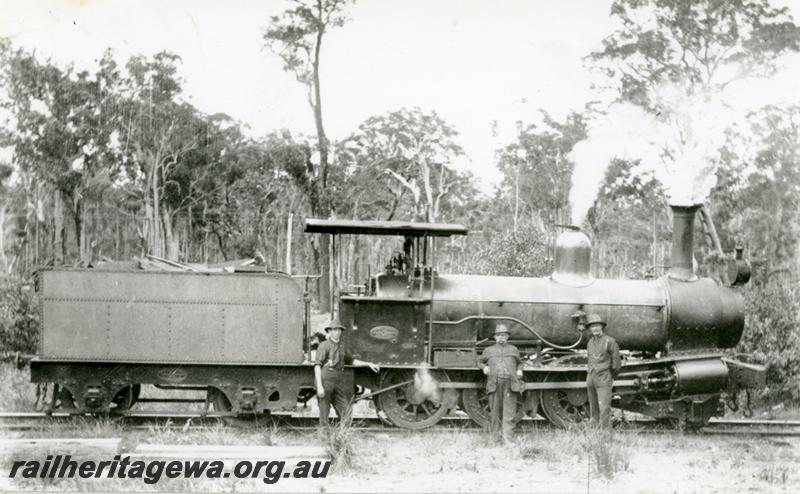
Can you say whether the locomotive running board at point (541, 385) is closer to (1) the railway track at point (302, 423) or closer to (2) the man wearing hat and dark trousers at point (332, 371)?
(1) the railway track at point (302, 423)

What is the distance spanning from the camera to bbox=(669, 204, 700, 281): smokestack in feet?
32.2

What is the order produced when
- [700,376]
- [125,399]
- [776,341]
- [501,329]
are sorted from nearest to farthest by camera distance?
1. [501,329]
2. [125,399]
3. [700,376]
4. [776,341]

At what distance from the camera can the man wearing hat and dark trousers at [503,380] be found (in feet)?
29.5

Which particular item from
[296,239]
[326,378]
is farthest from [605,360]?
[296,239]

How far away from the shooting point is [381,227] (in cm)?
898

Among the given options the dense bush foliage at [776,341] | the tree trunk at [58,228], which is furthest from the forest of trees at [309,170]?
the dense bush foliage at [776,341]

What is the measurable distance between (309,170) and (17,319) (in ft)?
54.4

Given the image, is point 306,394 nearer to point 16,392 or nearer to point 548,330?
point 548,330

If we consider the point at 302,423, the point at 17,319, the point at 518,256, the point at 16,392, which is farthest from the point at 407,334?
the point at 518,256

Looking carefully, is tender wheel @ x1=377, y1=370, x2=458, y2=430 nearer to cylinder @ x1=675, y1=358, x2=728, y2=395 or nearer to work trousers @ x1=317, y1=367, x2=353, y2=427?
work trousers @ x1=317, y1=367, x2=353, y2=427

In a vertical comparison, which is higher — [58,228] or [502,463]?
[58,228]

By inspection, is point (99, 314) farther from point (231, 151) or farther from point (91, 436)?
point (231, 151)

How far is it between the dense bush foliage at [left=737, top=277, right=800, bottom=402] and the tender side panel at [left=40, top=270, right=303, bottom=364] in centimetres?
688

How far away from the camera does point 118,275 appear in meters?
8.99
